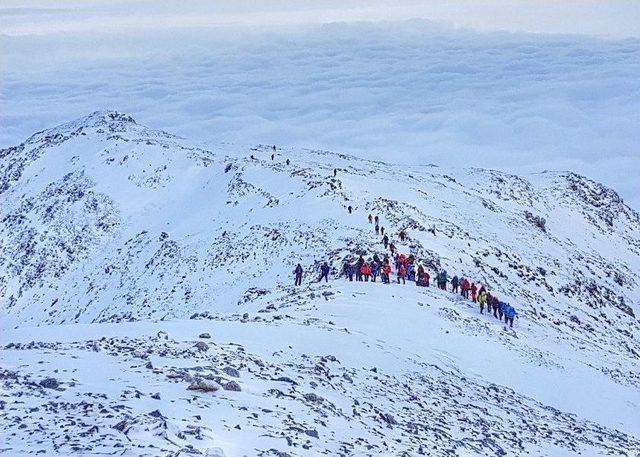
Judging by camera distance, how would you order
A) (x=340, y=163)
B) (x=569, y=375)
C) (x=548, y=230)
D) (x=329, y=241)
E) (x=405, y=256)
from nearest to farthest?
1. (x=569, y=375)
2. (x=405, y=256)
3. (x=329, y=241)
4. (x=548, y=230)
5. (x=340, y=163)

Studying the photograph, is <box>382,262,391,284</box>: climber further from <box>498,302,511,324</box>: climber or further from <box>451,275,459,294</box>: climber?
<box>498,302,511,324</box>: climber

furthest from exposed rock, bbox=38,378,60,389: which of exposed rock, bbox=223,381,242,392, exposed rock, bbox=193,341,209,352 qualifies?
exposed rock, bbox=193,341,209,352

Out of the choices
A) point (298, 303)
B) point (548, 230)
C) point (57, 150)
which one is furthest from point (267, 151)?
point (298, 303)

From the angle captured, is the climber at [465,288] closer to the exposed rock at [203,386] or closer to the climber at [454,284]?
the climber at [454,284]

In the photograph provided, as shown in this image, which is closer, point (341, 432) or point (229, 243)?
point (341, 432)

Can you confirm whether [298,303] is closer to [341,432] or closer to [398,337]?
[398,337]

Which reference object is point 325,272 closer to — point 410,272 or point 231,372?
point 410,272
